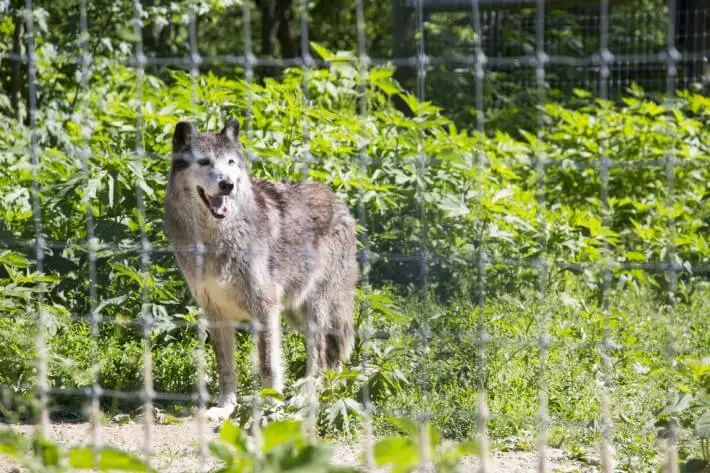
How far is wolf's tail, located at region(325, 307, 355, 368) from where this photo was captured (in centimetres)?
605

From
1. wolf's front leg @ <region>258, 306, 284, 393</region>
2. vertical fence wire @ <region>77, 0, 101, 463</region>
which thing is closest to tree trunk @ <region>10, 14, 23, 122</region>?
vertical fence wire @ <region>77, 0, 101, 463</region>

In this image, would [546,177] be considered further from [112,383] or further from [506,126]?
[112,383]

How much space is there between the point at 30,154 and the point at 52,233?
487mm

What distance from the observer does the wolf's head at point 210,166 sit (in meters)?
5.46

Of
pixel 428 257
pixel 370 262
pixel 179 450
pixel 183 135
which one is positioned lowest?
pixel 179 450

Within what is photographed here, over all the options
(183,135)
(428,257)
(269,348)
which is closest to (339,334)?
(269,348)

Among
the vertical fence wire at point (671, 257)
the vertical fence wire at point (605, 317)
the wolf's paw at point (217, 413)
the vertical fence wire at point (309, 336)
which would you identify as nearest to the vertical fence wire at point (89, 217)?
the wolf's paw at point (217, 413)

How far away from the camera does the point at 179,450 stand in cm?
482

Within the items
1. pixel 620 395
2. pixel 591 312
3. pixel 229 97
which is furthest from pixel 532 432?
pixel 229 97

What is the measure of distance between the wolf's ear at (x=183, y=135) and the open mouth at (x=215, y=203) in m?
0.23

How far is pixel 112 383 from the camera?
5.74m

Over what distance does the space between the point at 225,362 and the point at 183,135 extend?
3.80ft

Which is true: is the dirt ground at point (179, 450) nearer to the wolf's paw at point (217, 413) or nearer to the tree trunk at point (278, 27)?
the wolf's paw at point (217, 413)

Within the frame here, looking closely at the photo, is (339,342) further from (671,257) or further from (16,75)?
(16,75)
